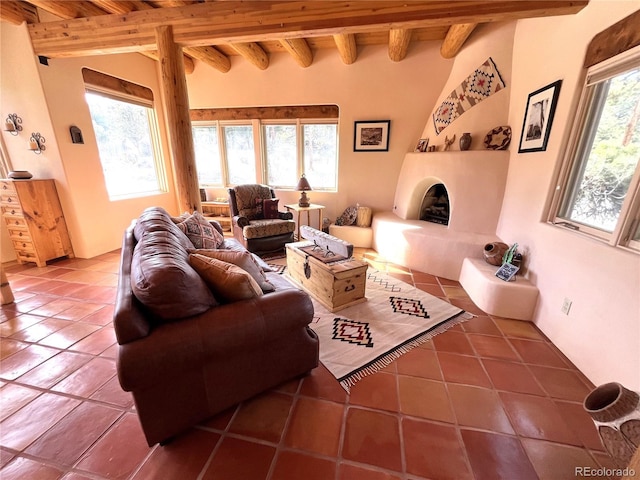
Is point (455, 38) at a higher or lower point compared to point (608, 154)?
higher

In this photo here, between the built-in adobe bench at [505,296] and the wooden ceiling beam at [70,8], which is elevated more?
the wooden ceiling beam at [70,8]

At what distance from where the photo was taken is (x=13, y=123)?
10.7ft

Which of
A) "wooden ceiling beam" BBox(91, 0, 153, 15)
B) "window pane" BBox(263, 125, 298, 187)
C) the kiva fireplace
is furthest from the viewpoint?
"window pane" BBox(263, 125, 298, 187)

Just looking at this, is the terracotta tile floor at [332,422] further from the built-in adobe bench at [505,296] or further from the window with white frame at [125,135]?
the window with white frame at [125,135]

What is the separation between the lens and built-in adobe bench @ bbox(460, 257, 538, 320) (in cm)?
231

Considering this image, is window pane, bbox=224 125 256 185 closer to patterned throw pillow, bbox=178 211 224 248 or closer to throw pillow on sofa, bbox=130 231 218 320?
patterned throw pillow, bbox=178 211 224 248

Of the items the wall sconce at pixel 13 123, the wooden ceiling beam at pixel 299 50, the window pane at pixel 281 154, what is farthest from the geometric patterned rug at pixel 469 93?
the wall sconce at pixel 13 123

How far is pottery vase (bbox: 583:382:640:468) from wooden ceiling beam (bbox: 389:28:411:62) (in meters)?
3.72

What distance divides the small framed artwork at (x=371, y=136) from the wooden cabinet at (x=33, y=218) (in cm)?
430

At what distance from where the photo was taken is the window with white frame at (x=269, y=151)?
4.77m

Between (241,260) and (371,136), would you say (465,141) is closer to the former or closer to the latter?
(371,136)

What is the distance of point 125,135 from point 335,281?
427cm

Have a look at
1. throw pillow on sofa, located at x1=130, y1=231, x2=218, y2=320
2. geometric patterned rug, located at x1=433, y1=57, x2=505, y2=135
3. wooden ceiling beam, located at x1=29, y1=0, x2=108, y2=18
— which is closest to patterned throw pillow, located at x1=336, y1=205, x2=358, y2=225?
geometric patterned rug, located at x1=433, y1=57, x2=505, y2=135

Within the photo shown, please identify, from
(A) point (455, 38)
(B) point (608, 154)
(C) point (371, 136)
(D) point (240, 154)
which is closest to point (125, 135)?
(D) point (240, 154)
